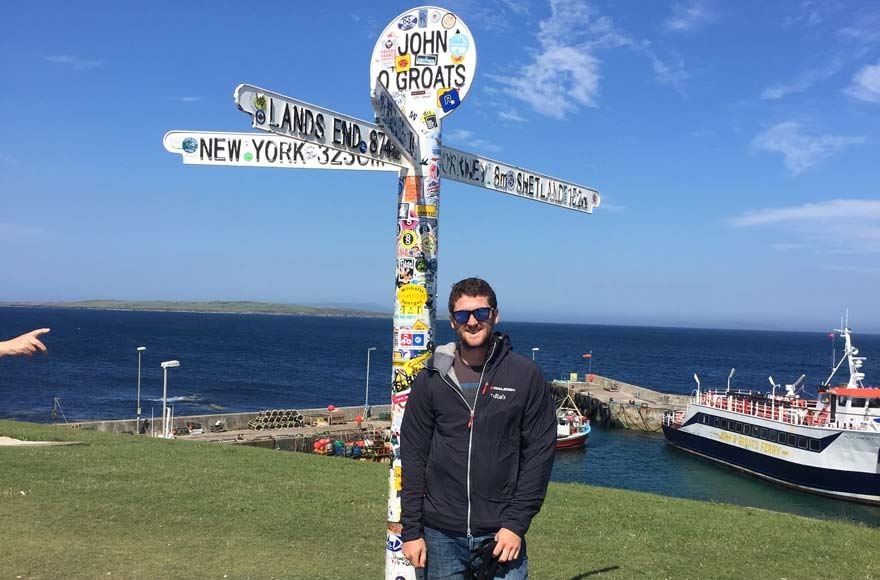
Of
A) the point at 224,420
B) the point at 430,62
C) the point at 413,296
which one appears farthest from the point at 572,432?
the point at 430,62

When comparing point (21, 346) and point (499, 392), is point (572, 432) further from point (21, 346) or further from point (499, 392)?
point (21, 346)

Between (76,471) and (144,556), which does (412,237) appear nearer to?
(144,556)

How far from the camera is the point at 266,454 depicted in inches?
641

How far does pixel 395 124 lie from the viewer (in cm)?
459

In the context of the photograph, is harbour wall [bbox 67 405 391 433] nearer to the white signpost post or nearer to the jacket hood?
the white signpost post

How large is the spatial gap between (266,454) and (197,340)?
138491 millimetres

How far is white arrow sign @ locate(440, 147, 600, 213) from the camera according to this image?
5404 mm

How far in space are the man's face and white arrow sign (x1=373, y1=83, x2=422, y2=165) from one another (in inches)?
52.5

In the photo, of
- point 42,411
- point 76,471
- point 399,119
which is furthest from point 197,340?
point 399,119

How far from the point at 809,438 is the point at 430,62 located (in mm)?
33814

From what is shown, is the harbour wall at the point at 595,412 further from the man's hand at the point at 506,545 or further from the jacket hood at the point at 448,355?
the man's hand at the point at 506,545

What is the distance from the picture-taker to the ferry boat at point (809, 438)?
3044 cm

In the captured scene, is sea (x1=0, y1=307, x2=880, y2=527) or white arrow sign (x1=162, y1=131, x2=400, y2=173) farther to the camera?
sea (x1=0, y1=307, x2=880, y2=527)

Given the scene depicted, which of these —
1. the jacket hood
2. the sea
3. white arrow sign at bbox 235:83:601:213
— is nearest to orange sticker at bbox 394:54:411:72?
white arrow sign at bbox 235:83:601:213
